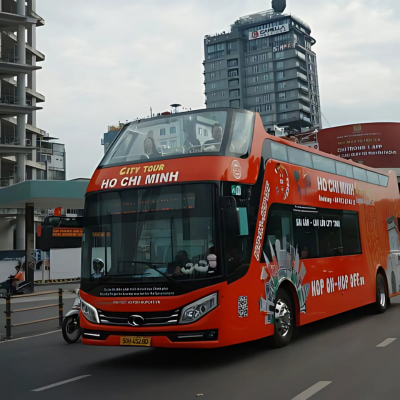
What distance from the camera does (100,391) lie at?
7332mm

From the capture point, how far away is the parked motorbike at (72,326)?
1205 centimetres

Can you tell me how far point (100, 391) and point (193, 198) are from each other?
2.94 meters

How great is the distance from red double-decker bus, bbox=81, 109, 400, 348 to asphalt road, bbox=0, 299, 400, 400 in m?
0.48

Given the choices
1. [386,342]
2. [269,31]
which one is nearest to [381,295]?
[386,342]

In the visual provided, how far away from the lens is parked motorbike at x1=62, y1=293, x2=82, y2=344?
12055 millimetres

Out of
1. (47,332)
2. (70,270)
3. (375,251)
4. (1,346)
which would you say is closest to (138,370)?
(1,346)

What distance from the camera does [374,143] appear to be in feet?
179

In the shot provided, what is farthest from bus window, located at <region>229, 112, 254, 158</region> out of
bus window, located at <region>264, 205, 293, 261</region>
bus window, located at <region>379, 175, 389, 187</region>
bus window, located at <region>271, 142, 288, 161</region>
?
bus window, located at <region>379, 175, 389, 187</region>

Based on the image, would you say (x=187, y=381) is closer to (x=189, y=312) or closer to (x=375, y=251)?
(x=189, y=312)

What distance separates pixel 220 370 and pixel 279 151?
415 cm

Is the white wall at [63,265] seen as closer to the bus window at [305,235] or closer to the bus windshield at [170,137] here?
the bus window at [305,235]

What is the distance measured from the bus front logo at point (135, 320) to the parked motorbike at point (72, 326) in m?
3.80

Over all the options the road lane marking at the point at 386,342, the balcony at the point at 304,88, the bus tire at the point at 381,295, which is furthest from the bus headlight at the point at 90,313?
the balcony at the point at 304,88

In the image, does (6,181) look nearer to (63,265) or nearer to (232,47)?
(63,265)
